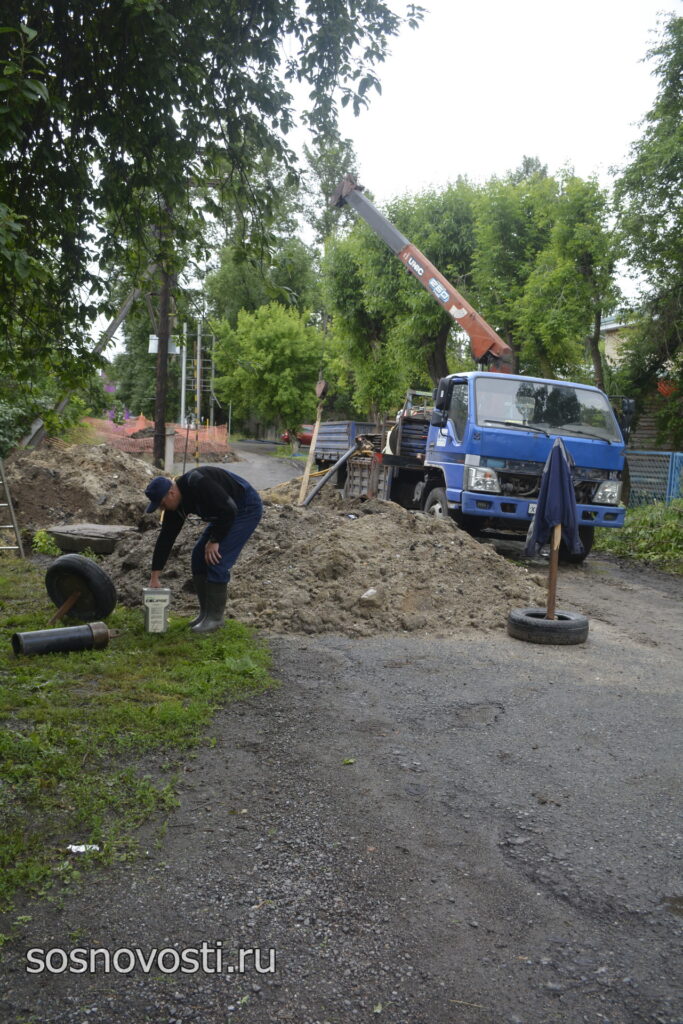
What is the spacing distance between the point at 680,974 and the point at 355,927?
1.13 meters

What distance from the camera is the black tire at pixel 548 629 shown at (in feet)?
25.6

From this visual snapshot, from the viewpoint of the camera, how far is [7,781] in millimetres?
4172

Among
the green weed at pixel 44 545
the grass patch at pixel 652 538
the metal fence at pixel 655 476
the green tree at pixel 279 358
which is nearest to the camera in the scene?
the green weed at pixel 44 545

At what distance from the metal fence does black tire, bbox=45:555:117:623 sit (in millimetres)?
15602

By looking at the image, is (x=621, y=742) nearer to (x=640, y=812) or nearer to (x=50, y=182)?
(x=640, y=812)

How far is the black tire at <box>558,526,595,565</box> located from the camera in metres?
12.6

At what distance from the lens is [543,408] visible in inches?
489

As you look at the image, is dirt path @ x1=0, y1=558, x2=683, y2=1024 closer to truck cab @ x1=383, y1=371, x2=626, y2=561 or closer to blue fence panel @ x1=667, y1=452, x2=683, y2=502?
truck cab @ x1=383, y1=371, x2=626, y2=561

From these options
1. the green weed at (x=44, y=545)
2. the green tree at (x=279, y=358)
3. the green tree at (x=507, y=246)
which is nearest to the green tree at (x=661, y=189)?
the green tree at (x=507, y=246)

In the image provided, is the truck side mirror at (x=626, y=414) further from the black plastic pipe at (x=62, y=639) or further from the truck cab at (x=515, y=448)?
the black plastic pipe at (x=62, y=639)

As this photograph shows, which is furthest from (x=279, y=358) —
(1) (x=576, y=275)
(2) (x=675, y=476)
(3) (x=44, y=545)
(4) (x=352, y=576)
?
(4) (x=352, y=576)

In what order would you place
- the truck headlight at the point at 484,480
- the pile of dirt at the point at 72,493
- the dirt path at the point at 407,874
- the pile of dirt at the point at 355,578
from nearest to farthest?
the dirt path at the point at 407,874
the pile of dirt at the point at 355,578
the truck headlight at the point at 484,480
the pile of dirt at the point at 72,493

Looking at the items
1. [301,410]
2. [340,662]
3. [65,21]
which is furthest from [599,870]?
[301,410]

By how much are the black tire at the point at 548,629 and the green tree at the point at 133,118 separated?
468cm
